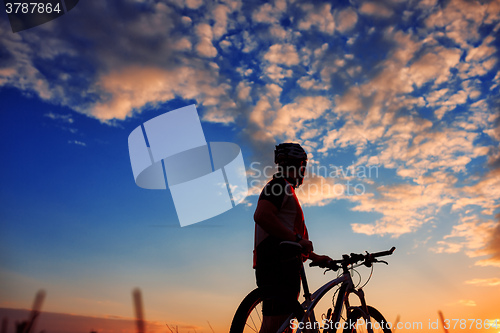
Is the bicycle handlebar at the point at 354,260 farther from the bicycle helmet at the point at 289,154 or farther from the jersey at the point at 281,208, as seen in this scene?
the bicycle helmet at the point at 289,154

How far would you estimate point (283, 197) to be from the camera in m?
3.93

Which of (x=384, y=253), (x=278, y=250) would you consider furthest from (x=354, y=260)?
(x=278, y=250)

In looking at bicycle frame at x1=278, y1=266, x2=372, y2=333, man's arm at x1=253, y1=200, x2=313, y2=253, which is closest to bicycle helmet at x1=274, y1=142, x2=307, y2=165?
man's arm at x1=253, y1=200, x2=313, y2=253

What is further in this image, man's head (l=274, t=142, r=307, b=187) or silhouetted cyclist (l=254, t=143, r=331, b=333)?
man's head (l=274, t=142, r=307, b=187)

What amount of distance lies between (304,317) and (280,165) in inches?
66.6

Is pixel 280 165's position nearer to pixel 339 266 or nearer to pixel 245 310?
pixel 339 266

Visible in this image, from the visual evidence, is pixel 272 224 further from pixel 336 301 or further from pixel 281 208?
pixel 336 301

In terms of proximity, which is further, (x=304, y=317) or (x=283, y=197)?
(x=283, y=197)

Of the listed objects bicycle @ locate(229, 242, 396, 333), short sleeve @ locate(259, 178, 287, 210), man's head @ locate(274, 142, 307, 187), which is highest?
man's head @ locate(274, 142, 307, 187)

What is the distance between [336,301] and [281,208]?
49.9 inches

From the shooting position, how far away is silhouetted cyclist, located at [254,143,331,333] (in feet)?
11.9

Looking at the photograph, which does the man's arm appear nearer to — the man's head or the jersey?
the jersey

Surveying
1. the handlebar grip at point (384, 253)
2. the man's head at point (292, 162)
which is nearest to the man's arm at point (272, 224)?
the man's head at point (292, 162)

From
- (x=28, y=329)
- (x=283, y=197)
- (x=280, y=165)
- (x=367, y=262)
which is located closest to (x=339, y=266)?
(x=367, y=262)
